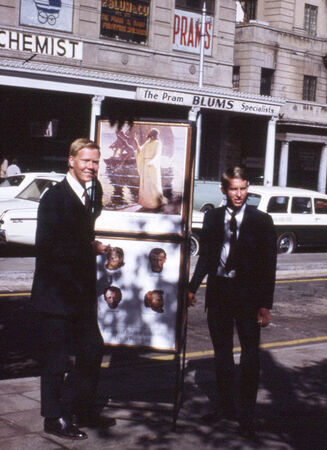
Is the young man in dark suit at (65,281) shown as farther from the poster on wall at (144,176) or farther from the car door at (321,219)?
the car door at (321,219)

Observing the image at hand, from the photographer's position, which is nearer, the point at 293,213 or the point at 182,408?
the point at 182,408

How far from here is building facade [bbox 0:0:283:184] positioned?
81.1 ft

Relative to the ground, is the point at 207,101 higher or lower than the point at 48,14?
lower

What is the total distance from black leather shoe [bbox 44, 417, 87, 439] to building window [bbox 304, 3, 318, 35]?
3422 centimetres

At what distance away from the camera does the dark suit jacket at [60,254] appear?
4.68 meters

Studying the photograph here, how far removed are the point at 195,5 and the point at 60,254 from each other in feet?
85.4

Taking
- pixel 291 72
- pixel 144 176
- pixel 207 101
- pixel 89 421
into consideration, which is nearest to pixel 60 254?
pixel 144 176

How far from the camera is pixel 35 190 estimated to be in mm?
15984

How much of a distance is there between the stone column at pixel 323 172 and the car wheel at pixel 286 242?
59.8 ft

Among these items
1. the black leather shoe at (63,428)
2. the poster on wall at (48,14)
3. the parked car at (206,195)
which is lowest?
the black leather shoe at (63,428)

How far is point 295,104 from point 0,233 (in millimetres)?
23262

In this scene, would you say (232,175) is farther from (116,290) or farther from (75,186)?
(116,290)

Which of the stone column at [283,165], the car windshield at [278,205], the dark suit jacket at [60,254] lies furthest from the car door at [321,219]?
the stone column at [283,165]

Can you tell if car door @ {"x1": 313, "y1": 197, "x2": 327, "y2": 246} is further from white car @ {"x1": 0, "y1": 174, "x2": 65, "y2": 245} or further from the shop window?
white car @ {"x1": 0, "y1": 174, "x2": 65, "y2": 245}
